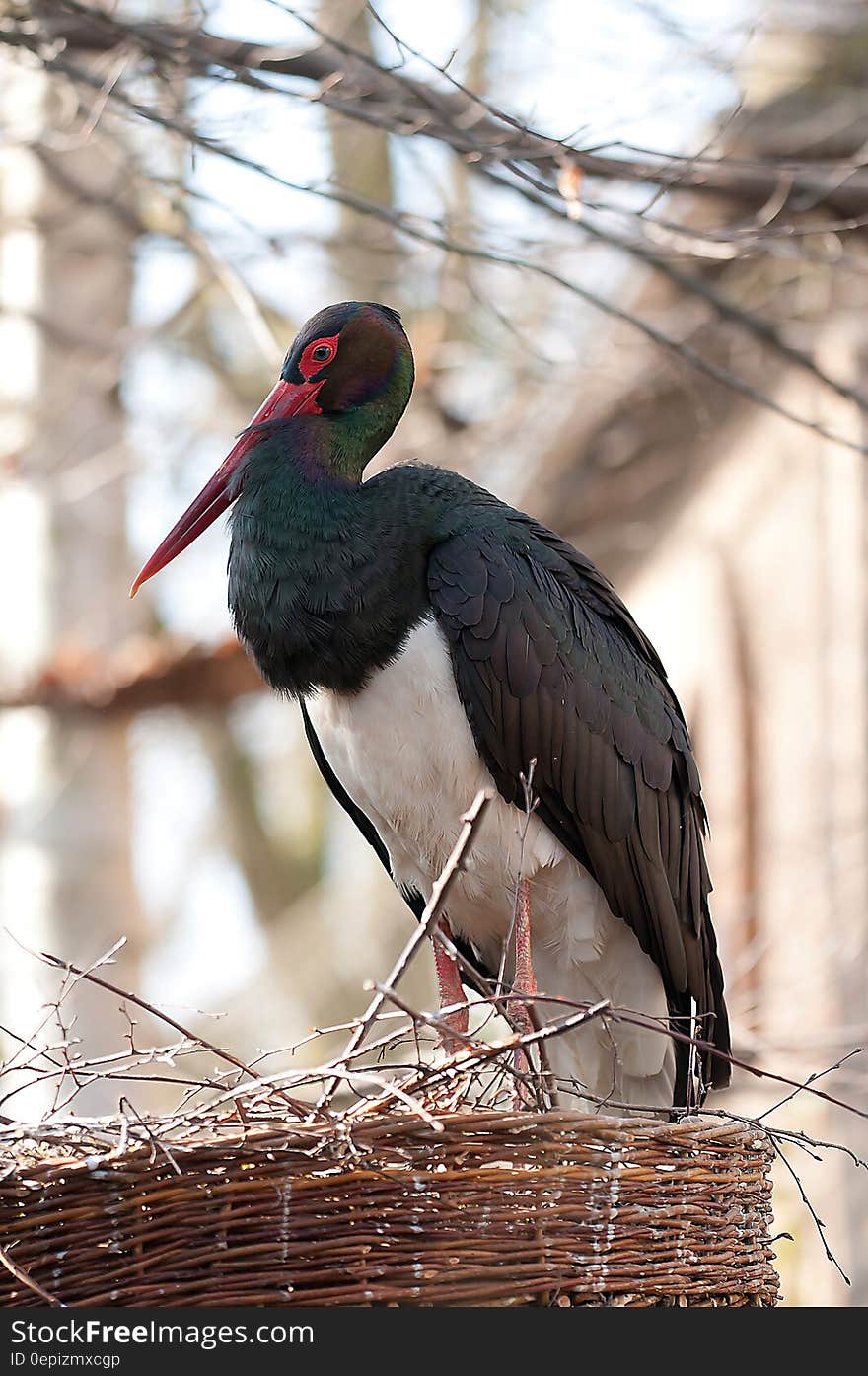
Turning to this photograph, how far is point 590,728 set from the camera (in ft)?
11.7

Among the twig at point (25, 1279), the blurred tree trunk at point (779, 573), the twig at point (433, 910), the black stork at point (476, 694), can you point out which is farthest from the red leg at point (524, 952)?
the blurred tree trunk at point (779, 573)

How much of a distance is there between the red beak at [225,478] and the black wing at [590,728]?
528 mm

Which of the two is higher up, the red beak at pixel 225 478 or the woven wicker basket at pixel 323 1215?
the red beak at pixel 225 478

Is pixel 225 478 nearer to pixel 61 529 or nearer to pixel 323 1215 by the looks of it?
pixel 323 1215

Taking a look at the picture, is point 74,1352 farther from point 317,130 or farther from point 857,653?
point 857,653

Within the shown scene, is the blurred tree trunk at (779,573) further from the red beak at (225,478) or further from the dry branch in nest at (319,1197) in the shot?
the dry branch in nest at (319,1197)

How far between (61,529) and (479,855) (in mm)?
3509

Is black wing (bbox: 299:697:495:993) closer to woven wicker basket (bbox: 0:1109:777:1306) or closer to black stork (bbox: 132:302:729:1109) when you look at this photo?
black stork (bbox: 132:302:729:1109)

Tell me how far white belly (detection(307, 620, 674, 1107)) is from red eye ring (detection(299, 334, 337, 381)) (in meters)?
0.70

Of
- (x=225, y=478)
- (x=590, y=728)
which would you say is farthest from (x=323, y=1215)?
(x=225, y=478)

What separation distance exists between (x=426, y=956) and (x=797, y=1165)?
384cm

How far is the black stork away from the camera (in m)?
3.44

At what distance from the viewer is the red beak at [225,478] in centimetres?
371

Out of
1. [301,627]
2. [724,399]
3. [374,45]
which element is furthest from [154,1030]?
[301,627]
